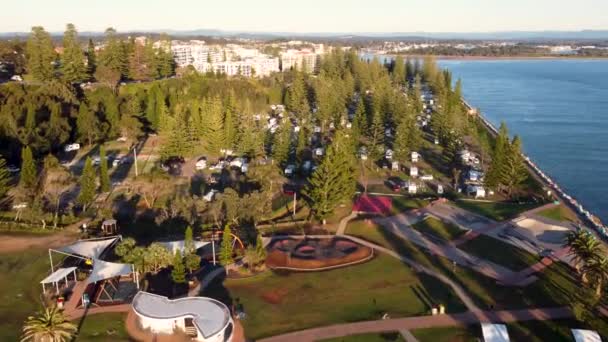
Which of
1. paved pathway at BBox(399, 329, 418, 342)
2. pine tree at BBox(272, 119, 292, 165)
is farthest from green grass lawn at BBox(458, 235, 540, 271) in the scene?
pine tree at BBox(272, 119, 292, 165)

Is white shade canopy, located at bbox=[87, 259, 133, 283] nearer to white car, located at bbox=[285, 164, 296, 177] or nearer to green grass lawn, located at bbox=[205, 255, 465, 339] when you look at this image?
green grass lawn, located at bbox=[205, 255, 465, 339]

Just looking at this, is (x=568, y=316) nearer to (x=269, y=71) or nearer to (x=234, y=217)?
(x=234, y=217)

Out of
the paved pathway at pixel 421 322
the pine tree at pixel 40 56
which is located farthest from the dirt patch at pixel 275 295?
the pine tree at pixel 40 56

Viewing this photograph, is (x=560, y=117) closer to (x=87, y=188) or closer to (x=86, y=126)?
(x=86, y=126)

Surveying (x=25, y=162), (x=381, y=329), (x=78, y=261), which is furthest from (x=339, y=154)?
(x=25, y=162)

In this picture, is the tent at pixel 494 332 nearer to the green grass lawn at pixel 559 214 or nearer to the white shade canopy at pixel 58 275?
the green grass lawn at pixel 559 214

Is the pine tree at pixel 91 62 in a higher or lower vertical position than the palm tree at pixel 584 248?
higher

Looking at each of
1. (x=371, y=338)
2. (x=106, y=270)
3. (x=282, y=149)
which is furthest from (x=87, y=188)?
(x=371, y=338)
